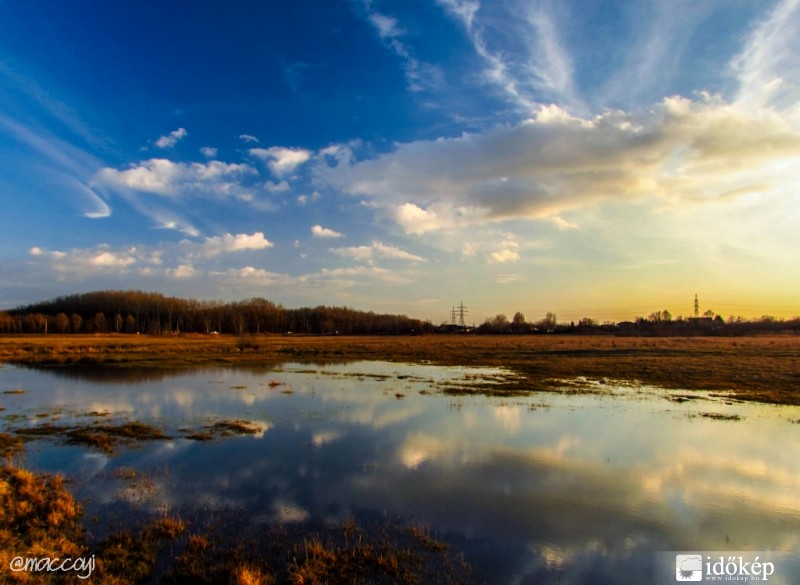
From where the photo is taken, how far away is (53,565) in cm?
758

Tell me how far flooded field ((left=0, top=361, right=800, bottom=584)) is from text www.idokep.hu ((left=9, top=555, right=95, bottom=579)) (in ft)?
4.84

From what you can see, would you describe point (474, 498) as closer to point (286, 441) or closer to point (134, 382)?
point (286, 441)

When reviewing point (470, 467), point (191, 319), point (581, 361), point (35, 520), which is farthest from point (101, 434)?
point (191, 319)

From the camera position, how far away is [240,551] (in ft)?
27.5

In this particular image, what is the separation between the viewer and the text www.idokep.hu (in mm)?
7422

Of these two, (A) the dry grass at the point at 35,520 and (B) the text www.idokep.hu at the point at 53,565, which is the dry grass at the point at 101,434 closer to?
(A) the dry grass at the point at 35,520

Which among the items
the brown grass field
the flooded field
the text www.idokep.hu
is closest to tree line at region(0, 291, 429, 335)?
the brown grass field

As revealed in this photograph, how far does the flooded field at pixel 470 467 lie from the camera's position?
31.5 feet

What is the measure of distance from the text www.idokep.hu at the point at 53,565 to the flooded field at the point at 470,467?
1.47m

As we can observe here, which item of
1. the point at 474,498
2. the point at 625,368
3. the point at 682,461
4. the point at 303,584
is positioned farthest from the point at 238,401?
the point at 625,368

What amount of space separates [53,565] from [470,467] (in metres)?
10.2

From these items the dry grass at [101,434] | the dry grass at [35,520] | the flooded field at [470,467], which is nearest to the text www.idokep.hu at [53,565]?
the dry grass at [35,520]

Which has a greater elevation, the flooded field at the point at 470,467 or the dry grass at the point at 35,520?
the dry grass at the point at 35,520

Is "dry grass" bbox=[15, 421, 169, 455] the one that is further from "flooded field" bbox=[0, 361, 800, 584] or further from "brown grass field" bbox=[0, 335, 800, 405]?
"brown grass field" bbox=[0, 335, 800, 405]
